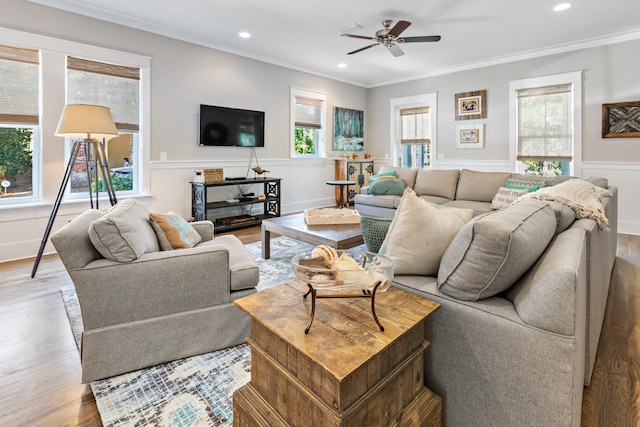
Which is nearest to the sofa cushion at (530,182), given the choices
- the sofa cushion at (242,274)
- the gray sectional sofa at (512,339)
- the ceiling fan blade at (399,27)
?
the ceiling fan blade at (399,27)

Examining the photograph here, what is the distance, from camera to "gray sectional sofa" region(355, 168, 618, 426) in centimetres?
101

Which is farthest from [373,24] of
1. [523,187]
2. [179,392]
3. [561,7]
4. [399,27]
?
[179,392]

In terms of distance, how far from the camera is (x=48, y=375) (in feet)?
5.72

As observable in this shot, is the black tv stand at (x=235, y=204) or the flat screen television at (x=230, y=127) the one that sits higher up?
the flat screen television at (x=230, y=127)

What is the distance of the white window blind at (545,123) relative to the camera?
5211 mm

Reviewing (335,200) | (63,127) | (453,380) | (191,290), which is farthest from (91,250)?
(335,200)

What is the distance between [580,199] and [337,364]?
180 centimetres

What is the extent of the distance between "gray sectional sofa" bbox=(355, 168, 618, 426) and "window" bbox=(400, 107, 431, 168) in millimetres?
5754

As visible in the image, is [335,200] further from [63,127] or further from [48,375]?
[48,375]

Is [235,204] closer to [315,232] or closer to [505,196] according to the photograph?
[315,232]

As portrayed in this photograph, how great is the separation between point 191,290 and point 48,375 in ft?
2.62

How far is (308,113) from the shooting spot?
6.60 metres

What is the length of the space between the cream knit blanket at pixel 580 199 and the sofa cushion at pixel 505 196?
1.90 metres

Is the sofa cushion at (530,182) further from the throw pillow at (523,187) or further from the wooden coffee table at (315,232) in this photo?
the wooden coffee table at (315,232)
